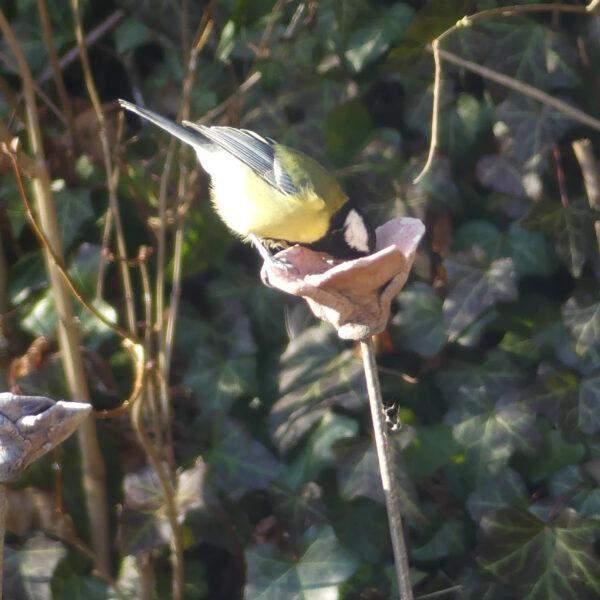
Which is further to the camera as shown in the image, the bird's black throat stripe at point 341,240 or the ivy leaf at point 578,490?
the ivy leaf at point 578,490

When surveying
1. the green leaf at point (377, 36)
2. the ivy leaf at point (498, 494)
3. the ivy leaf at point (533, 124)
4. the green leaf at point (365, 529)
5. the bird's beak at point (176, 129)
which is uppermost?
the green leaf at point (377, 36)

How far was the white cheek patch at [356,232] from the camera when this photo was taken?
1.20m

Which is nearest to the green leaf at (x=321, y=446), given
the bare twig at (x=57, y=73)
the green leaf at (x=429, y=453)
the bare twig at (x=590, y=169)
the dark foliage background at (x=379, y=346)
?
the dark foliage background at (x=379, y=346)

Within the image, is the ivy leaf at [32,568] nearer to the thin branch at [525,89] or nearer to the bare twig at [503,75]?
the bare twig at [503,75]

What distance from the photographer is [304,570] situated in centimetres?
148

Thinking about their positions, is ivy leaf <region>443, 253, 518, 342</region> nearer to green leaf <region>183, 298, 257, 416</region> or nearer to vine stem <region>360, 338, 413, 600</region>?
green leaf <region>183, 298, 257, 416</region>

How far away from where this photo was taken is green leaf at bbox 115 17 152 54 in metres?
1.86

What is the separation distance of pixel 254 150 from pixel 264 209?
0.14 metres

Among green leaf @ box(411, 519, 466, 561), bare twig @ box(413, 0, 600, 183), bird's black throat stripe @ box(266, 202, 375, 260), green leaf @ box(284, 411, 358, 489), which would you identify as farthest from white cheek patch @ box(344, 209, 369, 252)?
green leaf @ box(411, 519, 466, 561)

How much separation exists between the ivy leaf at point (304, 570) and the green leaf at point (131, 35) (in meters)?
1.02

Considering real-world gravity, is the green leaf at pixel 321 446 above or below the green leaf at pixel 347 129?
below

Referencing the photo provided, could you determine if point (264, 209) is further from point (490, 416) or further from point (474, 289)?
point (490, 416)

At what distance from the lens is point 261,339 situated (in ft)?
5.86

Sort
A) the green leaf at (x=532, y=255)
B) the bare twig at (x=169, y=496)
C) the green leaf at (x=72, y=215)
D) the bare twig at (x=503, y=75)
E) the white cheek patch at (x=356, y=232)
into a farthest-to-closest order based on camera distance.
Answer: the green leaf at (x=72, y=215)
the green leaf at (x=532, y=255)
the bare twig at (x=169, y=496)
the bare twig at (x=503, y=75)
the white cheek patch at (x=356, y=232)
